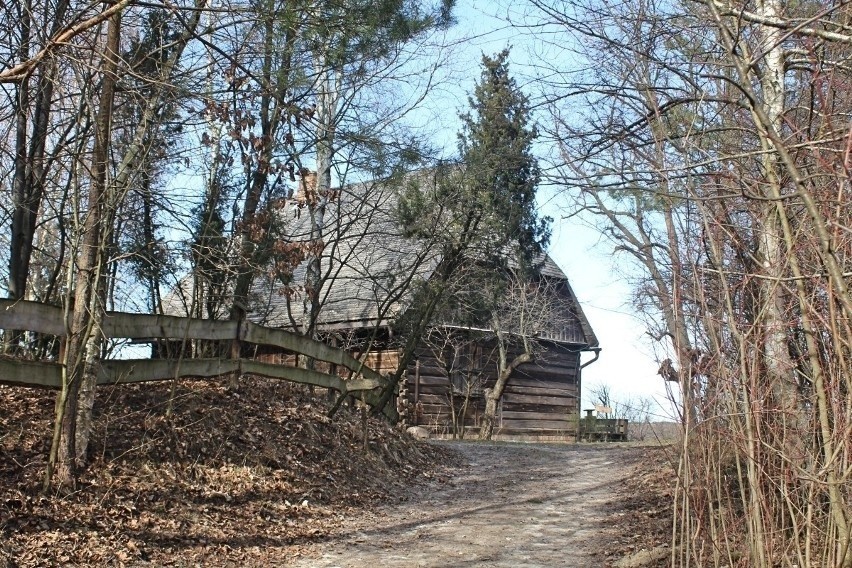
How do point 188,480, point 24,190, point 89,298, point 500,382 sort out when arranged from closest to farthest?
point 89,298
point 188,480
point 24,190
point 500,382

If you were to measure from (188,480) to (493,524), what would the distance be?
10.2 ft

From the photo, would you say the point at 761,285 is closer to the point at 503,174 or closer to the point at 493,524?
the point at 493,524

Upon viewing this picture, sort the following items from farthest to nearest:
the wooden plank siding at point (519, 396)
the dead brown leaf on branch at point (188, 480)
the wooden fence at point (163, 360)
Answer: the wooden plank siding at point (519, 396) < the wooden fence at point (163, 360) < the dead brown leaf on branch at point (188, 480)

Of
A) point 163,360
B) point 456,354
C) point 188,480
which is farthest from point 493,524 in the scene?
point 456,354

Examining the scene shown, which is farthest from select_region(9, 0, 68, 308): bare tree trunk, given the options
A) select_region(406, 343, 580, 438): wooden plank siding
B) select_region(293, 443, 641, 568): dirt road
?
select_region(406, 343, 580, 438): wooden plank siding

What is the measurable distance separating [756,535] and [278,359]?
735 inches

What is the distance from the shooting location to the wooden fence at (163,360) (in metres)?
7.23

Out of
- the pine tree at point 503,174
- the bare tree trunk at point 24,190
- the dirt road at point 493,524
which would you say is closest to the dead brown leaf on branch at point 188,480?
the dirt road at point 493,524

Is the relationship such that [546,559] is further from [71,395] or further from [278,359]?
[278,359]

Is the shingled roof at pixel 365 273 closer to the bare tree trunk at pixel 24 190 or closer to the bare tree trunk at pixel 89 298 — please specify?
the bare tree trunk at pixel 24 190

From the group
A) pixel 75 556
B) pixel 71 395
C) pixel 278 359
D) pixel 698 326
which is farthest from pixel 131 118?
pixel 278 359

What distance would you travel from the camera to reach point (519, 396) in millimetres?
25766

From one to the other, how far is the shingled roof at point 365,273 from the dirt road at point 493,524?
132 inches

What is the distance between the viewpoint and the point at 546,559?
767 centimetres
